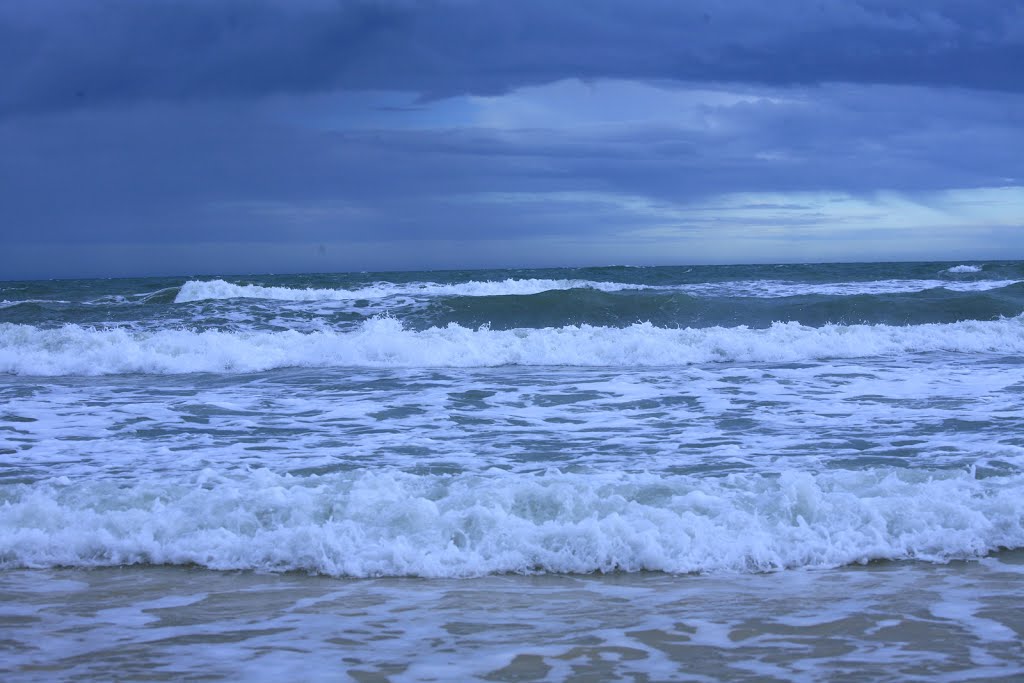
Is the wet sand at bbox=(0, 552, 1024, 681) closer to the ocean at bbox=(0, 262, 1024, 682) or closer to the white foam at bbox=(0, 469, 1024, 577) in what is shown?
the ocean at bbox=(0, 262, 1024, 682)

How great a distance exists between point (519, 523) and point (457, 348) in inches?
313

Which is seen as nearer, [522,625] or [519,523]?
[522,625]

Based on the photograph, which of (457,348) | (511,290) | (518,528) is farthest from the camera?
(511,290)

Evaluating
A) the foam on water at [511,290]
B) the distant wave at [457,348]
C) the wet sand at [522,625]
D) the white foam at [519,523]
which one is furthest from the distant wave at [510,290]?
the wet sand at [522,625]

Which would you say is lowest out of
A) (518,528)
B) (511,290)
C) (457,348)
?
(518,528)

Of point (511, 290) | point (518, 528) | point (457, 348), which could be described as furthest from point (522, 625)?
point (511, 290)

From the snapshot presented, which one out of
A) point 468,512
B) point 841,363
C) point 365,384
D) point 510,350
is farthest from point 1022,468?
point 510,350

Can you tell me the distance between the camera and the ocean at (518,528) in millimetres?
3402

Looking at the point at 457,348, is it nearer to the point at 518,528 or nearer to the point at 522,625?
the point at 518,528

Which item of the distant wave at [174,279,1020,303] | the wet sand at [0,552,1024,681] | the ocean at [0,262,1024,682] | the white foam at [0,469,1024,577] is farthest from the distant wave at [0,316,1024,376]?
the distant wave at [174,279,1020,303]

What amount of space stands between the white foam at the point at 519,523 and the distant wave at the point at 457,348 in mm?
6749

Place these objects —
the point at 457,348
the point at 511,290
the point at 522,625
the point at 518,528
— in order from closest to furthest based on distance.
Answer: the point at 522,625
the point at 518,528
the point at 457,348
the point at 511,290

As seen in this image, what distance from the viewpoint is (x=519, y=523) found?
4836 mm

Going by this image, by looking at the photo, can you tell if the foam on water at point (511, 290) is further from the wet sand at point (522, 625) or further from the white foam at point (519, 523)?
the wet sand at point (522, 625)
